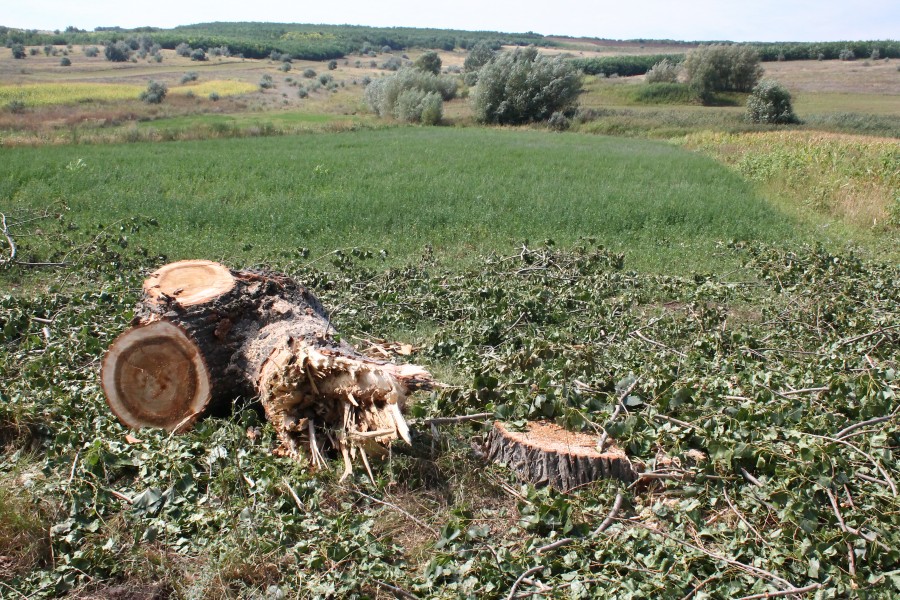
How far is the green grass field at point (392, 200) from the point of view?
12.2m

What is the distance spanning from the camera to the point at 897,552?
3404 mm

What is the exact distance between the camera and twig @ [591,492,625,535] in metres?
3.86

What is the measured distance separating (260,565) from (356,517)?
574 millimetres

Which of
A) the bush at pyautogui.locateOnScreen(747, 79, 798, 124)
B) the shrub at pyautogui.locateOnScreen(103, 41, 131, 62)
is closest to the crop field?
the bush at pyautogui.locateOnScreen(747, 79, 798, 124)

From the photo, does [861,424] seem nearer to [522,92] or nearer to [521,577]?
[521,577]

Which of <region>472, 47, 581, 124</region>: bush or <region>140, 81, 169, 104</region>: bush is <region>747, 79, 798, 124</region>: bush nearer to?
<region>472, 47, 581, 124</region>: bush

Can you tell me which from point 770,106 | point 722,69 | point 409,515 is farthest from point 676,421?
point 722,69

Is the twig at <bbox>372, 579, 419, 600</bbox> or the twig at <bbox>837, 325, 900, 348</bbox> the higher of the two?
the twig at <bbox>837, 325, 900, 348</bbox>

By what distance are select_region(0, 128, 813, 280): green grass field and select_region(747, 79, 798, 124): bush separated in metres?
23.4

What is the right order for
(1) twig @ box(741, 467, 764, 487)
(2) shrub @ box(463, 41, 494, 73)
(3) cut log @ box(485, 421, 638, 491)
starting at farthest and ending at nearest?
(2) shrub @ box(463, 41, 494, 73), (3) cut log @ box(485, 421, 638, 491), (1) twig @ box(741, 467, 764, 487)

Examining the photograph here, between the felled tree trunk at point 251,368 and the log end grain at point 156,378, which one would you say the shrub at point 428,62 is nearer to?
the felled tree trunk at point 251,368

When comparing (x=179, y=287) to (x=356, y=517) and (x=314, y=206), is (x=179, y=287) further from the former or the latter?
(x=314, y=206)

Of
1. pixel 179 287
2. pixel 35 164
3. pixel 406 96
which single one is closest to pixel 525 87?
pixel 406 96

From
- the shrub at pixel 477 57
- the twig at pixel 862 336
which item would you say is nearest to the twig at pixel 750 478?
the twig at pixel 862 336
